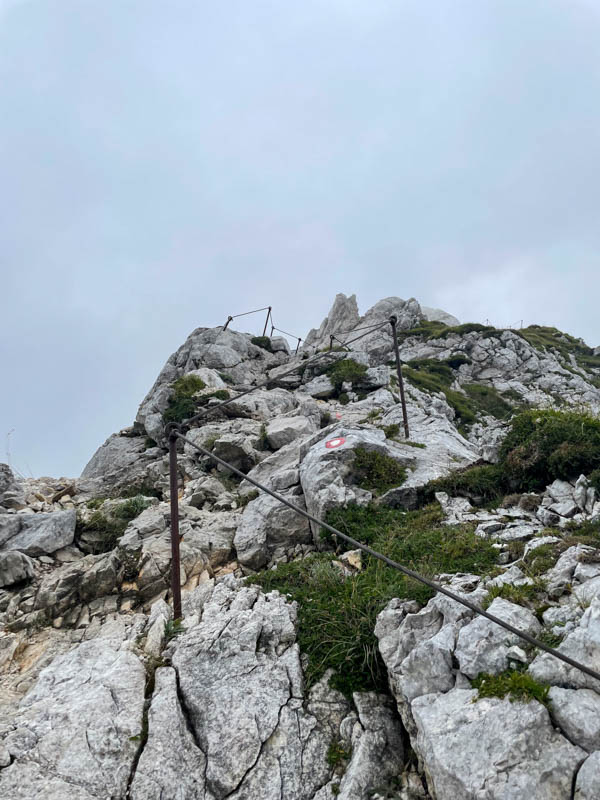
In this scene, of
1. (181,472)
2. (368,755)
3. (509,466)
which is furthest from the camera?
(181,472)

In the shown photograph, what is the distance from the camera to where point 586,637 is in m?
4.68

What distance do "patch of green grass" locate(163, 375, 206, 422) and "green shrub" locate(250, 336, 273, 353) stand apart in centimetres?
1702

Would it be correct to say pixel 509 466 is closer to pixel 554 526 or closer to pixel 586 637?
pixel 554 526

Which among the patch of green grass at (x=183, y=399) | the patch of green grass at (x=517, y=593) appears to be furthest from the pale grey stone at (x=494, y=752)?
the patch of green grass at (x=183, y=399)

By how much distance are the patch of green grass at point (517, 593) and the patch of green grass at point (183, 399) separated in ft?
76.1

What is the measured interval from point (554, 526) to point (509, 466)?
258 cm

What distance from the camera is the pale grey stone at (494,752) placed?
3.89m

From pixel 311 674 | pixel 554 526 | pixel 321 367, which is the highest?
pixel 321 367

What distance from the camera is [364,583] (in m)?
7.73

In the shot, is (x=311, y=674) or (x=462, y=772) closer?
(x=462, y=772)

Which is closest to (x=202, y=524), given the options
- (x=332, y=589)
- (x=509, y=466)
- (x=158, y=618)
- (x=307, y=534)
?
(x=307, y=534)

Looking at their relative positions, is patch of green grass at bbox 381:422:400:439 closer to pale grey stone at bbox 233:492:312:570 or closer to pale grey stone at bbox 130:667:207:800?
pale grey stone at bbox 233:492:312:570

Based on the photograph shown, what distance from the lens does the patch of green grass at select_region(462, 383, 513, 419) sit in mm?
32250

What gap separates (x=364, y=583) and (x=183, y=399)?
77.5 feet
